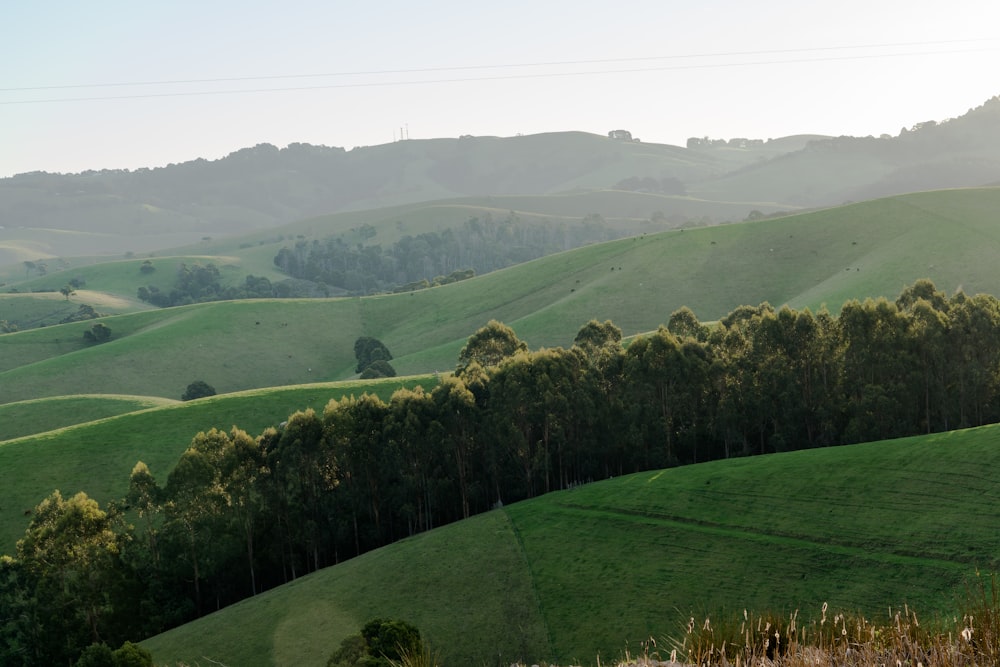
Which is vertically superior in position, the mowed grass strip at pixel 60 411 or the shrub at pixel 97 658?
the mowed grass strip at pixel 60 411

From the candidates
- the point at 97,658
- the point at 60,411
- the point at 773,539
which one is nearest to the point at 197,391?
the point at 60,411

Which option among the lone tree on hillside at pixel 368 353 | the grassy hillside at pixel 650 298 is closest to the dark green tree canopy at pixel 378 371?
the grassy hillside at pixel 650 298

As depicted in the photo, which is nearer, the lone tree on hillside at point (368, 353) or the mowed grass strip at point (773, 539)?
the mowed grass strip at point (773, 539)

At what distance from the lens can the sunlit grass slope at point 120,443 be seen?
278 feet

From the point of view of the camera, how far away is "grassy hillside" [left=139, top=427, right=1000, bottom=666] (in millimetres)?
48625

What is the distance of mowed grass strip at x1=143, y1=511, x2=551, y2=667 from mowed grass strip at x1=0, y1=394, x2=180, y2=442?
7251cm

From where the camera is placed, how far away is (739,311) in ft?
379

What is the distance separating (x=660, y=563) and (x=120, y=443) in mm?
70582

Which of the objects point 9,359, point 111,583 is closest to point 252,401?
point 111,583

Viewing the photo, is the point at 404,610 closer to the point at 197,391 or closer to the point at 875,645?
the point at 875,645

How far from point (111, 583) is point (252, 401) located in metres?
45.2

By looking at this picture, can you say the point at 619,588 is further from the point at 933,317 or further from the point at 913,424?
the point at 933,317

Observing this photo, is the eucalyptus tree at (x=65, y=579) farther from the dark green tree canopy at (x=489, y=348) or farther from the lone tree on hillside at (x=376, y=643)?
the dark green tree canopy at (x=489, y=348)

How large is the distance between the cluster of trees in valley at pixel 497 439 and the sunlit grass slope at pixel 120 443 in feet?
20.6
